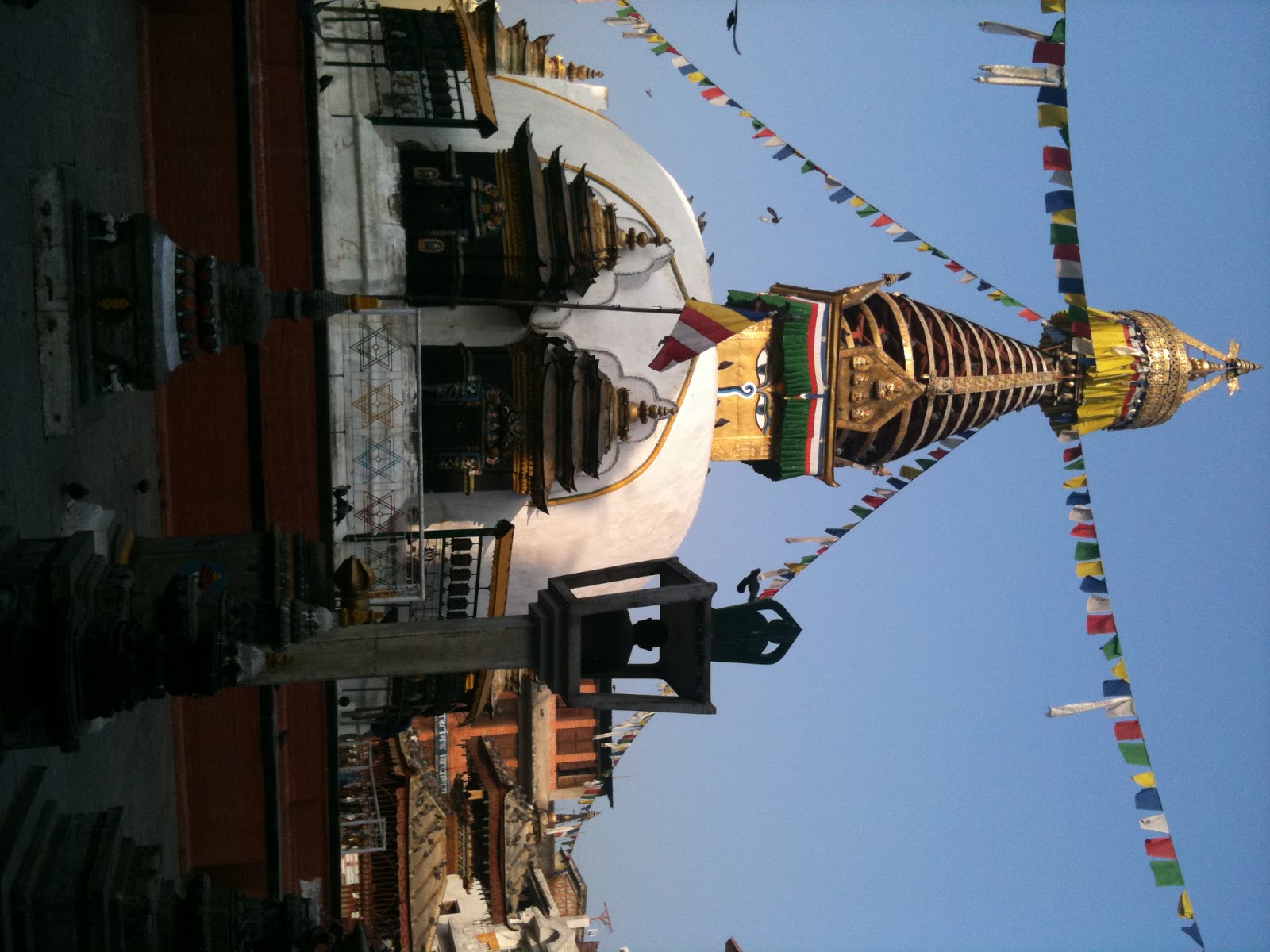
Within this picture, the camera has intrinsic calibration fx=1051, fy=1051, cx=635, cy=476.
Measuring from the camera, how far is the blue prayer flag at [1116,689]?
433 inches

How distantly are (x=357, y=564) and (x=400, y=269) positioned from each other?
15.7 ft

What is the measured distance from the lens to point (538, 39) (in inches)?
597

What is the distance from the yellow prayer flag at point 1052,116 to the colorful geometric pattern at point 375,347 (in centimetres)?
709

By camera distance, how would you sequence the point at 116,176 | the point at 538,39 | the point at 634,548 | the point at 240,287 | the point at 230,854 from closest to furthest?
the point at 240,287 < the point at 116,176 < the point at 230,854 < the point at 634,548 < the point at 538,39

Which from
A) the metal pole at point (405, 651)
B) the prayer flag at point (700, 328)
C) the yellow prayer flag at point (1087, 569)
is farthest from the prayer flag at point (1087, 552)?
the metal pole at point (405, 651)

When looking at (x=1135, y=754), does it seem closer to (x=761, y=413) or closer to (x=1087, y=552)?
(x=1087, y=552)

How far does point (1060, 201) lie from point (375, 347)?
7.34 metres

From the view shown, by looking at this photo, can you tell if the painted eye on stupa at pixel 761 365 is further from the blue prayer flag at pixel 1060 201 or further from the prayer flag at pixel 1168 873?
the prayer flag at pixel 1168 873

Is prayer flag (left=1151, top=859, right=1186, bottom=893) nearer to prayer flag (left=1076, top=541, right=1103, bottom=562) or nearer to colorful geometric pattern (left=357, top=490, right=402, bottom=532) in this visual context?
prayer flag (left=1076, top=541, right=1103, bottom=562)

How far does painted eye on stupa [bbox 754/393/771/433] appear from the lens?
47.9 feet

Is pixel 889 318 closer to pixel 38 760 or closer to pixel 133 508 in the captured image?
pixel 133 508

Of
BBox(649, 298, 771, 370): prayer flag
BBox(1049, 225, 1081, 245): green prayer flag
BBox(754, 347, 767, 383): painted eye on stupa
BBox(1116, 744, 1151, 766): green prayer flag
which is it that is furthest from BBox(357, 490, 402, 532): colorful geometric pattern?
BBox(1116, 744, 1151, 766): green prayer flag

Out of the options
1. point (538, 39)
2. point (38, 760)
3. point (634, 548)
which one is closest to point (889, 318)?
point (634, 548)

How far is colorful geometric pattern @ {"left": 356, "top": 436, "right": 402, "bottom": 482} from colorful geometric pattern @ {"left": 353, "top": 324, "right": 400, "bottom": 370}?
2.78 ft
